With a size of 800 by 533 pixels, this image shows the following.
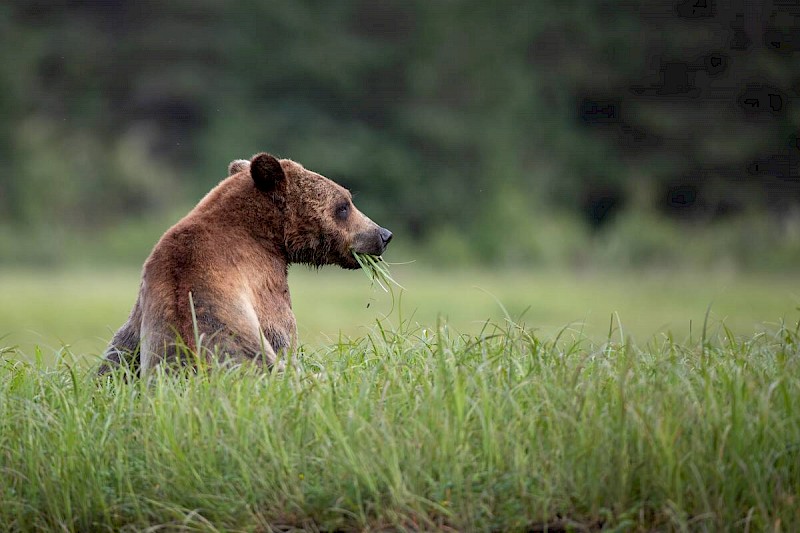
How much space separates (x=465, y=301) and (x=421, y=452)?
1498cm

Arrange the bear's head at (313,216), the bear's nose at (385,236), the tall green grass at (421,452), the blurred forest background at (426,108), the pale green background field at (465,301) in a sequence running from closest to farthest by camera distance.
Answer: the tall green grass at (421,452)
the bear's head at (313,216)
the bear's nose at (385,236)
the pale green background field at (465,301)
the blurred forest background at (426,108)

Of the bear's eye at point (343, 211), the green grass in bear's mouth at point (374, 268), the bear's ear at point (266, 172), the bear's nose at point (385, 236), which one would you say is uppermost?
the bear's ear at point (266, 172)

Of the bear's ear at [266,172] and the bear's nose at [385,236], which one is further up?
the bear's ear at [266,172]

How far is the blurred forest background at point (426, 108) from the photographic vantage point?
93.1 feet

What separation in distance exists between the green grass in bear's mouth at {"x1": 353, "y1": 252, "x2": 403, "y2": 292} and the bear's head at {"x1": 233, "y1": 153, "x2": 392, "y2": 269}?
0.04m

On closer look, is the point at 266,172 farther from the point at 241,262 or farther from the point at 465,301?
the point at 465,301

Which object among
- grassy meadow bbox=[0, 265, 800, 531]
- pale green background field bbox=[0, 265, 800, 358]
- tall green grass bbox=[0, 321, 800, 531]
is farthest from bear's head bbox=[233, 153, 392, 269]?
pale green background field bbox=[0, 265, 800, 358]

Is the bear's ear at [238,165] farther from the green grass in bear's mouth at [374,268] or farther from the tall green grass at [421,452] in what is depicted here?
the tall green grass at [421,452]

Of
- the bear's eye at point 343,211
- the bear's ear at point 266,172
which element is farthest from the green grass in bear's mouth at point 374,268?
the bear's ear at point 266,172

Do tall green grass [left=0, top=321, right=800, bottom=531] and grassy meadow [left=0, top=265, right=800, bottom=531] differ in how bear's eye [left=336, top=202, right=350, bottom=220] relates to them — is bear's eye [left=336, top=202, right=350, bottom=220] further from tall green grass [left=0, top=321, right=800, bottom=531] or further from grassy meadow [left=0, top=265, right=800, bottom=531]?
tall green grass [left=0, top=321, right=800, bottom=531]

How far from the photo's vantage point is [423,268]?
87.2 ft

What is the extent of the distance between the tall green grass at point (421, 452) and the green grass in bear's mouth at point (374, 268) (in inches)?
48.3

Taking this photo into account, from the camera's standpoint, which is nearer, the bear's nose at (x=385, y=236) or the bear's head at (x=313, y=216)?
the bear's head at (x=313, y=216)

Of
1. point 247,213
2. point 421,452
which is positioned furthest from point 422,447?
point 247,213
